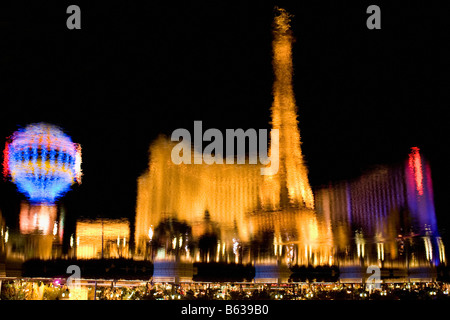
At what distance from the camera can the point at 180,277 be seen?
61.6ft

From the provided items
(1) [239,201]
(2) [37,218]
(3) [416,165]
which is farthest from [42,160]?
(3) [416,165]

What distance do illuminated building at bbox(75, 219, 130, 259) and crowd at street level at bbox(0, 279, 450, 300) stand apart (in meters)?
1.80

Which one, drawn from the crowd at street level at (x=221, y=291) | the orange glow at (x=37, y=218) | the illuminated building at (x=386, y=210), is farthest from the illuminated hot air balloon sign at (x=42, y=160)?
the crowd at street level at (x=221, y=291)

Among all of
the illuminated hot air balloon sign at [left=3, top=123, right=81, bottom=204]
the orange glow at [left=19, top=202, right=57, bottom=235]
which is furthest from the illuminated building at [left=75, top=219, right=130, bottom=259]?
the illuminated hot air balloon sign at [left=3, top=123, right=81, bottom=204]

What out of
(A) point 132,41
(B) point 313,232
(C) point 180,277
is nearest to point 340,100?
(A) point 132,41

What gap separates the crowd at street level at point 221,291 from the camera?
17.3 m

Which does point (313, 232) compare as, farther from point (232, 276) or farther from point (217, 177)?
point (232, 276)

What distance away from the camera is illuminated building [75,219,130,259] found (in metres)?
11.0

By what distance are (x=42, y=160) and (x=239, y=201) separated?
13.4 feet

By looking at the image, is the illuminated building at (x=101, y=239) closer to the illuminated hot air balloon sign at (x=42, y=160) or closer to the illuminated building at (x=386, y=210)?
the illuminated hot air balloon sign at (x=42, y=160)

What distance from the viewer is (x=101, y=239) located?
44.1 ft

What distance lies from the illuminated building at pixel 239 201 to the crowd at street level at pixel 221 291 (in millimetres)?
3670

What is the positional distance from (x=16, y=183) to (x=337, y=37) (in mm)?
5955

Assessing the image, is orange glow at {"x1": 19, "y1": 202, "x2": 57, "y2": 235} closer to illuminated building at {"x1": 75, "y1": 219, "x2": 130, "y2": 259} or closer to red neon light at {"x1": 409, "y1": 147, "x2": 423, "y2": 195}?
illuminated building at {"x1": 75, "y1": 219, "x2": 130, "y2": 259}
